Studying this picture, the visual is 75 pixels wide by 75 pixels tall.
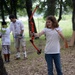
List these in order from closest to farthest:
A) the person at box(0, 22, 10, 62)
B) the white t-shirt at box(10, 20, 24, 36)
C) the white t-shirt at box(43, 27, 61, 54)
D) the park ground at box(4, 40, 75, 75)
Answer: the white t-shirt at box(43, 27, 61, 54)
the park ground at box(4, 40, 75, 75)
the person at box(0, 22, 10, 62)
the white t-shirt at box(10, 20, 24, 36)

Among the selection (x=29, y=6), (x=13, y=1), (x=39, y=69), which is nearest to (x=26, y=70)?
(x=39, y=69)

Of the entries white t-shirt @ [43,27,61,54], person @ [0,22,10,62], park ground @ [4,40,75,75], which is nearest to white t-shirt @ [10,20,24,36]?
person @ [0,22,10,62]

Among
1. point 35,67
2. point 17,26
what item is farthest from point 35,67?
point 17,26

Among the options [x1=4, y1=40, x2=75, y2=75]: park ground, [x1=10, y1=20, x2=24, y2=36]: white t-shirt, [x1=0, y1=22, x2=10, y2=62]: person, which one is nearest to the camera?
[x1=4, y1=40, x2=75, y2=75]: park ground

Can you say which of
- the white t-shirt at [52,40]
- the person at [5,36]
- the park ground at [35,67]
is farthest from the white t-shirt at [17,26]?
the white t-shirt at [52,40]

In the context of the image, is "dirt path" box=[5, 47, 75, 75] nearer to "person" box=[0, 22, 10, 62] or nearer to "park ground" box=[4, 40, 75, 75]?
"park ground" box=[4, 40, 75, 75]

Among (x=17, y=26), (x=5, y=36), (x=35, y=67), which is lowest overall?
(x=35, y=67)

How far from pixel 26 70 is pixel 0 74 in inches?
82.1

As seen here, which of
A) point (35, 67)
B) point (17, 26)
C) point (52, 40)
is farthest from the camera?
point (17, 26)

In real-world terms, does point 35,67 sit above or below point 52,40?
below

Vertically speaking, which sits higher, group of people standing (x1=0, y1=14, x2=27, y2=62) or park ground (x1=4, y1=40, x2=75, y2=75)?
group of people standing (x1=0, y1=14, x2=27, y2=62)

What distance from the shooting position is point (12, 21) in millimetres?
10141

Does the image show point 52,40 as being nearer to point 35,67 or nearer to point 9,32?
point 35,67

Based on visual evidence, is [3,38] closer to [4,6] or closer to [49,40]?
[49,40]
